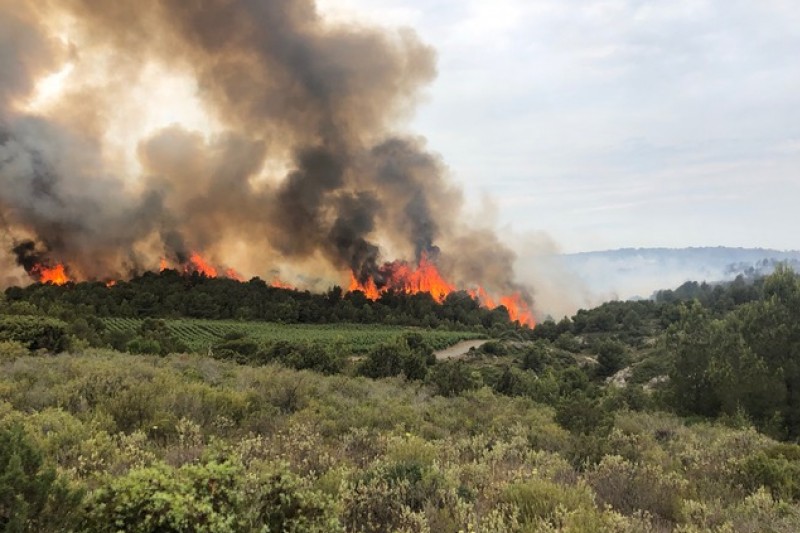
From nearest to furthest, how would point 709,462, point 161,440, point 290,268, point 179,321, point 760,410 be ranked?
point 161,440 < point 709,462 < point 760,410 < point 179,321 < point 290,268

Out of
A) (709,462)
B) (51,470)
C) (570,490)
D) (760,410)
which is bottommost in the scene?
(760,410)

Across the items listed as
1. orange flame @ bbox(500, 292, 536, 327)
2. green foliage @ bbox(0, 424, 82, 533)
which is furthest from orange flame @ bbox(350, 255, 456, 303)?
green foliage @ bbox(0, 424, 82, 533)

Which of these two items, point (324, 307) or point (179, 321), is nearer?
point (179, 321)

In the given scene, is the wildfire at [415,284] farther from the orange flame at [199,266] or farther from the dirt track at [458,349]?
the orange flame at [199,266]

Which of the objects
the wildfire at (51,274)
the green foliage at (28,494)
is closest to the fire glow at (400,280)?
the wildfire at (51,274)

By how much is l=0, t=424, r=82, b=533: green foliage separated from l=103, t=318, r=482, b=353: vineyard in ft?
243

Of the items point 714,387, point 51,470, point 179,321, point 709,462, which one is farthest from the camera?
point 179,321

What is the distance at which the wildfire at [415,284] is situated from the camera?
13888 centimetres

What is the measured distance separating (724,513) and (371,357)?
34882 millimetres

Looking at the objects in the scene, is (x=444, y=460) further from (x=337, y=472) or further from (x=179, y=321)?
(x=179, y=321)

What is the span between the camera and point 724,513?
631cm

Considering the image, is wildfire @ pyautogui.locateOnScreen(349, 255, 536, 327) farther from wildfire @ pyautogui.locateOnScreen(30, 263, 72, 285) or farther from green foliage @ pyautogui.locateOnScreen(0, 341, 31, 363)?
green foliage @ pyautogui.locateOnScreen(0, 341, 31, 363)

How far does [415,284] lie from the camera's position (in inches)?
5650

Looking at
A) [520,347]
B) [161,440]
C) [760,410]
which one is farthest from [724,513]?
[520,347]
